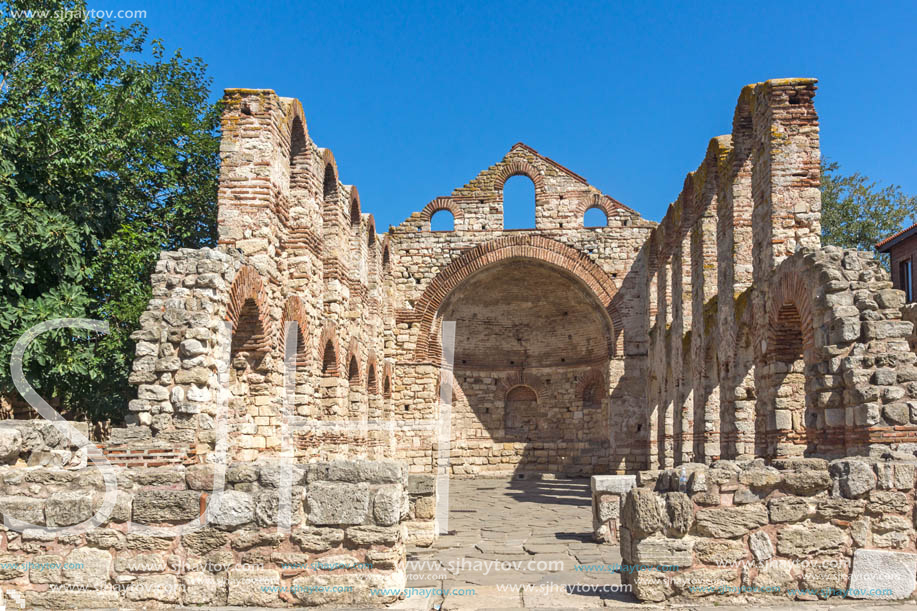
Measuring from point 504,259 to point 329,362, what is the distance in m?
7.11

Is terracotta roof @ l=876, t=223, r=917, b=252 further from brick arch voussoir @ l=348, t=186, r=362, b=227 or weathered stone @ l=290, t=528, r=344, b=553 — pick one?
weathered stone @ l=290, t=528, r=344, b=553

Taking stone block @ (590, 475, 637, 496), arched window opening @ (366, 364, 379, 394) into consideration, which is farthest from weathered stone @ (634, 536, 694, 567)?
arched window opening @ (366, 364, 379, 394)

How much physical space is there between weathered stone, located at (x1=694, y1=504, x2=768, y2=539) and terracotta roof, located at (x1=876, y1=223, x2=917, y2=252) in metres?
20.5

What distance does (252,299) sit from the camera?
919 cm

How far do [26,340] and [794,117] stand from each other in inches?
404

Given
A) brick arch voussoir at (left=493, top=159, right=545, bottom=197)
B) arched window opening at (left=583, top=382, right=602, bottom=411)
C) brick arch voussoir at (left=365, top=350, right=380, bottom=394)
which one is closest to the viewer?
brick arch voussoir at (left=365, top=350, right=380, bottom=394)

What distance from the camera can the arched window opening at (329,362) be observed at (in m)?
12.9

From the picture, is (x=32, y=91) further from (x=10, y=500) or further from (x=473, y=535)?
(x=473, y=535)

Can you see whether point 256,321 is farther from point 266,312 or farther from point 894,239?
point 894,239

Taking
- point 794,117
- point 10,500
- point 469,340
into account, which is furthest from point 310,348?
point 469,340

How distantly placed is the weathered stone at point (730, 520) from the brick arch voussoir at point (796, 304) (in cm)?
322

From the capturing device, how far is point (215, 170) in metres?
14.0

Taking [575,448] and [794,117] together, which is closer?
[794,117]

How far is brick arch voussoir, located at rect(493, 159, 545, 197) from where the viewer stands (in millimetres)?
19297
